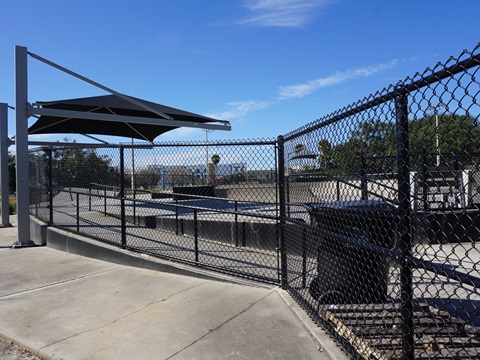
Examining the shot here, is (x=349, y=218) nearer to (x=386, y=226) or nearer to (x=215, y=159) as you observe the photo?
(x=386, y=226)

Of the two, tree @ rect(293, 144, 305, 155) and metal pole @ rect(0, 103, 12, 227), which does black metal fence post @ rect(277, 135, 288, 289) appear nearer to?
tree @ rect(293, 144, 305, 155)

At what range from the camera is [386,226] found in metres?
3.69

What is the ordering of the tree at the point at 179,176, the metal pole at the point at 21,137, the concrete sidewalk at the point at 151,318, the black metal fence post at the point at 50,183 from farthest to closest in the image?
the black metal fence post at the point at 50,183, the metal pole at the point at 21,137, the tree at the point at 179,176, the concrete sidewalk at the point at 151,318

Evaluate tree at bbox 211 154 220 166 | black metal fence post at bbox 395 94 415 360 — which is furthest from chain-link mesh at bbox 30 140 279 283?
black metal fence post at bbox 395 94 415 360

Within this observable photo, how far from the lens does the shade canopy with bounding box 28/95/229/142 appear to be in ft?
36.8

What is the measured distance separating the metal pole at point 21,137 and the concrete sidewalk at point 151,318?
256 centimetres

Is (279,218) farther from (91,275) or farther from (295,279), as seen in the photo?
(91,275)

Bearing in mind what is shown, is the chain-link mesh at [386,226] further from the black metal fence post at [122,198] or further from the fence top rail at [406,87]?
the black metal fence post at [122,198]

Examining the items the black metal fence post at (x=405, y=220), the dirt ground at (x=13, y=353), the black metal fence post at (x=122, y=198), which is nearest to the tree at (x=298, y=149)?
the black metal fence post at (x=405, y=220)

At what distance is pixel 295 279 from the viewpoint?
5.04 m

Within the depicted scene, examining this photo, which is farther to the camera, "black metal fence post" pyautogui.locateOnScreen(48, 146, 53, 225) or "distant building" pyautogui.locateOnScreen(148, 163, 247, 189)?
"black metal fence post" pyautogui.locateOnScreen(48, 146, 53, 225)

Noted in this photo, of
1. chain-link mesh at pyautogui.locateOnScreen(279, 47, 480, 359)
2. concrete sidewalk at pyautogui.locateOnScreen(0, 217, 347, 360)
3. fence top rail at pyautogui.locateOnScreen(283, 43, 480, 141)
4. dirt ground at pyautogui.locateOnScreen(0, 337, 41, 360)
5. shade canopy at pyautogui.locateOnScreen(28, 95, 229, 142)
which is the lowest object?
dirt ground at pyautogui.locateOnScreen(0, 337, 41, 360)

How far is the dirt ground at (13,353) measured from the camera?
3.50 meters

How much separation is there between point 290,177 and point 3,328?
3.57 m
